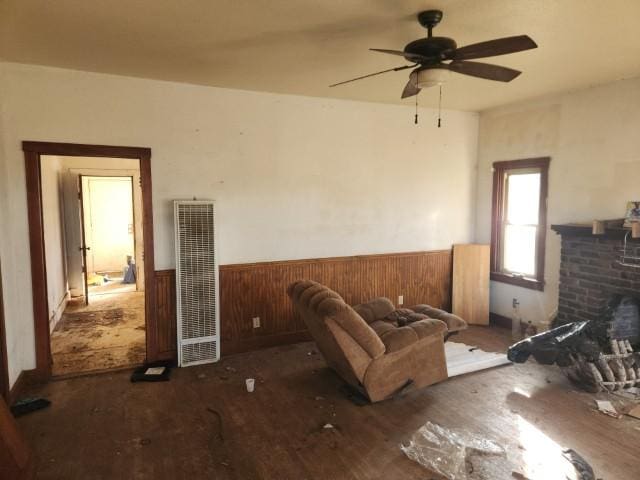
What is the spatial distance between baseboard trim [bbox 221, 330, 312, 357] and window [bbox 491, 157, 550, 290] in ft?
8.73

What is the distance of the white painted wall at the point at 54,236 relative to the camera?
4.90 metres

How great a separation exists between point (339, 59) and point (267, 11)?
97 centimetres

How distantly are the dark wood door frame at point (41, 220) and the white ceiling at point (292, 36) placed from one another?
27.0 inches

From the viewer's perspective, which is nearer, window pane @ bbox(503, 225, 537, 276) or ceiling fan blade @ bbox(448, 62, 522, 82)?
ceiling fan blade @ bbox(448, 62, 522, 82)

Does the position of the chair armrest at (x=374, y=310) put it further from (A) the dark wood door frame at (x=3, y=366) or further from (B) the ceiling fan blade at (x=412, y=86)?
(A) the dark wood door frame at (x=3, y=366)

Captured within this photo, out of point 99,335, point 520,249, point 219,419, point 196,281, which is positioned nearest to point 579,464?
point 219,419

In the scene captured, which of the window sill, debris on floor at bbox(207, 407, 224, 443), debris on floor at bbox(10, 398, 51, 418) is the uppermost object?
the window sill

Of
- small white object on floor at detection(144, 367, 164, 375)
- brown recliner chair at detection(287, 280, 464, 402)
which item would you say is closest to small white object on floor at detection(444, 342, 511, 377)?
brown recliner chair at detection(287, 280, 464, 402)

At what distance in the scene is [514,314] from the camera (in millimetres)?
5051

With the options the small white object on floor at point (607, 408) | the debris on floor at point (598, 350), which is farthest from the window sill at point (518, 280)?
the small white object on floor at point (607, 408)

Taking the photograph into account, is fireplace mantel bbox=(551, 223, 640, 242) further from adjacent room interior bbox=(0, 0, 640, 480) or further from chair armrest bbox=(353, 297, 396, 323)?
chair armrest bbox=(353, 297, 396, 323)

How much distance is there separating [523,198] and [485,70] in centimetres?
288

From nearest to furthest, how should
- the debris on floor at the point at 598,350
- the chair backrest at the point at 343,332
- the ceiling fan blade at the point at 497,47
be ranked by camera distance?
the ceiling fan blade at the point at 497,47, the chair backrest at the point at 343,332, the debris on floor at the point at 598,350

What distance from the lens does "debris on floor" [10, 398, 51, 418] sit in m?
3.09
